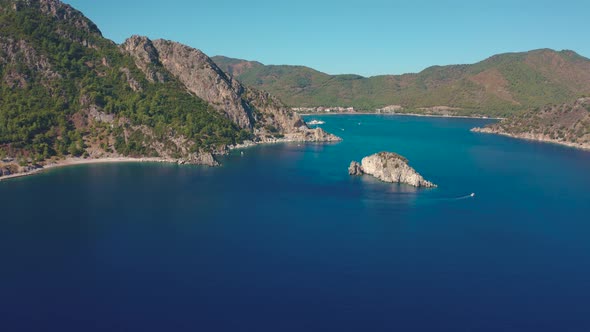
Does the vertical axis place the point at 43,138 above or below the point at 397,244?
above

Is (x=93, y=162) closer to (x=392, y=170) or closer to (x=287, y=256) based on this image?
(x=392, y=170)

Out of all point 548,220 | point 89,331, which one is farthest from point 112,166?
point 548,220

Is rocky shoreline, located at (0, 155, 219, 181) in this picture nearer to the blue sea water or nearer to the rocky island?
the blue sea water

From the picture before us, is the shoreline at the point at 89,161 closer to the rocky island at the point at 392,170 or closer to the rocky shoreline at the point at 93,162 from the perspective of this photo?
the rocky shoreline at the point at 93,162

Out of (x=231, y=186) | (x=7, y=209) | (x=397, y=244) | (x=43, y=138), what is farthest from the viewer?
(x=43, y=138)

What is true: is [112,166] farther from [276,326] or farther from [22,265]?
[276,326]

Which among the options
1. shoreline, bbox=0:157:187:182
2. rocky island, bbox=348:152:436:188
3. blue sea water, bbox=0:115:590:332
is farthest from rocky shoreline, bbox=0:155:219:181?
rocky island, bbox=348:152:436:188
